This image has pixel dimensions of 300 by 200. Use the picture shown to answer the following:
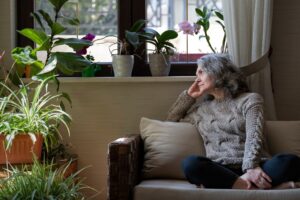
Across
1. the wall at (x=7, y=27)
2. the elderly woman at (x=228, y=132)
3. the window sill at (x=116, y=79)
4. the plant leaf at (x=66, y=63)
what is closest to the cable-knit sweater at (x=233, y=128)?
the elderly woman at (x=228, y=132)

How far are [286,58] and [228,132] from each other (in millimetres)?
850

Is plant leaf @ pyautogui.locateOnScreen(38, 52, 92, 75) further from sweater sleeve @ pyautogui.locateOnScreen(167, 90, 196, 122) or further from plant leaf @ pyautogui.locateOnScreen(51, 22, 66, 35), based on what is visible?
sweater sleeve @ pyautogui.locateOnScreen(167, 90, 196, 122)

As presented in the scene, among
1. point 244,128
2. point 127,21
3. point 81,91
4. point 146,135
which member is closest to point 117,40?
point 127,21

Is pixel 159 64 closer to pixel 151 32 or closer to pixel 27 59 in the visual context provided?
pixel 151 32

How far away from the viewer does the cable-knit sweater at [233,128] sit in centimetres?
242

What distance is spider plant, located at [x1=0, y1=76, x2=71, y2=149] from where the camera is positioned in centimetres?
253

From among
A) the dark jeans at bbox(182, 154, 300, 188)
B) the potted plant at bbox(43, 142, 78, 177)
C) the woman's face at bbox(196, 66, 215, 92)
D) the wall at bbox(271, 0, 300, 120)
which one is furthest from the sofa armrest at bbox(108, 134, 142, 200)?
the wall at bbox(271, 0, 300, 120)

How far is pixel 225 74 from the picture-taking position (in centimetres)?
268

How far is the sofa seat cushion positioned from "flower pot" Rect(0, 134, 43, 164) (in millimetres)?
674

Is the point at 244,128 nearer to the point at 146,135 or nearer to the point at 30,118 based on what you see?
the point at 146,135

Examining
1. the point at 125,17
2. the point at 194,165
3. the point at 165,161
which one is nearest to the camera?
the point at 194,165

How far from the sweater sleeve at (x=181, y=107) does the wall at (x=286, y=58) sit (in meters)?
0.68

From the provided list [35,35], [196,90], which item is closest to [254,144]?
[196,90]

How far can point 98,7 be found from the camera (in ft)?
10.5
